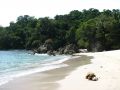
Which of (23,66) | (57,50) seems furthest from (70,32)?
(23,66)

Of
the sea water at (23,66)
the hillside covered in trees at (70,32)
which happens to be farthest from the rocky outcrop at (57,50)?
the sea water at (23,66)

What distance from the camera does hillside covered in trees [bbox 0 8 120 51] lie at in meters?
82.4

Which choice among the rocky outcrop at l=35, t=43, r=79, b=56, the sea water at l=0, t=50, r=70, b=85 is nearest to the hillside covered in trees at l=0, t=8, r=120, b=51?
the rocky outcrop at l=35, t=43, r=79, b=56

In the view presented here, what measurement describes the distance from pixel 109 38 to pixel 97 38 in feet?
12.0

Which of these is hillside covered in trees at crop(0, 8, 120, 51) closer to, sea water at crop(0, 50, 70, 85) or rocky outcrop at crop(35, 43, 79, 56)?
rocky outcrop at crop(35, 43, 79, 56)

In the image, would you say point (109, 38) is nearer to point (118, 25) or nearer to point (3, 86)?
point (118, 25)

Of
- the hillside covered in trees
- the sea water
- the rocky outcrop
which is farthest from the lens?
the hillside covered in trees

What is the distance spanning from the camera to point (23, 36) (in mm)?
129875

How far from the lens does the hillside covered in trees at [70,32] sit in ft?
270

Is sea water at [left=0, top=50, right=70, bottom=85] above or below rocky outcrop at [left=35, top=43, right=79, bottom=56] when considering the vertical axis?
below

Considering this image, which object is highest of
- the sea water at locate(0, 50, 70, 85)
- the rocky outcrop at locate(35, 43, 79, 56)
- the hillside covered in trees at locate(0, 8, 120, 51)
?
the hillside covered in trees at locate(0, 8, 120, 51)

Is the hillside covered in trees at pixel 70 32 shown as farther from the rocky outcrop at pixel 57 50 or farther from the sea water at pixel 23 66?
the sea water at pixel 23 66

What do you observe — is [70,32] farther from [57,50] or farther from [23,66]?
[23,66]

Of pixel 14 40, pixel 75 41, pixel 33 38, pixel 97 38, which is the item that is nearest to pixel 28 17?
pixel 14 40
